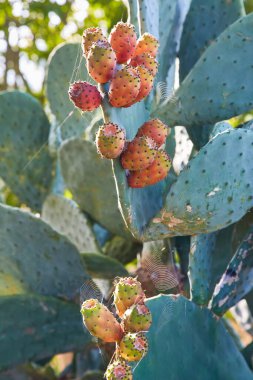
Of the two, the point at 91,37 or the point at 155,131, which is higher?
the point at 91,37

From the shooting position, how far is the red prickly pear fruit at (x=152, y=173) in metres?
1.93

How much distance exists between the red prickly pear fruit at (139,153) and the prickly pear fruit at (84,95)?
0.14 meters

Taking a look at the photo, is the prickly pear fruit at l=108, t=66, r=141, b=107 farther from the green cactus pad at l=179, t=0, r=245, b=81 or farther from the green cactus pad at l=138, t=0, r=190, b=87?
the green cactus pad at l=179, t=0, r=245, b=81

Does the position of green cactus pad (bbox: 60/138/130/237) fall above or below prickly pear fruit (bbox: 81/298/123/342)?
below

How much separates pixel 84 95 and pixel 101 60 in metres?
0.08

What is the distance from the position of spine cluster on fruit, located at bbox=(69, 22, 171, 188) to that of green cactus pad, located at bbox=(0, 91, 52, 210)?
1.17m

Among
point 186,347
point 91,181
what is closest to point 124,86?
point 186,347

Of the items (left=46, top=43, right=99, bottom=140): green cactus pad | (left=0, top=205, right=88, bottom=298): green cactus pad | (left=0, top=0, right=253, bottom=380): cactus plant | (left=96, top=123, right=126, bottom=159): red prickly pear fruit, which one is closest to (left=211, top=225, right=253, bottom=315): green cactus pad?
(left=0, top=0, right=253, bottom=380): cactus plant

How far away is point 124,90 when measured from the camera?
1761 mm

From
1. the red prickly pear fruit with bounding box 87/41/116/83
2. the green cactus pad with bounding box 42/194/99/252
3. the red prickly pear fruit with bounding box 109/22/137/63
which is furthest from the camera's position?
the green cactus pad with bounding box 42/194/99/252

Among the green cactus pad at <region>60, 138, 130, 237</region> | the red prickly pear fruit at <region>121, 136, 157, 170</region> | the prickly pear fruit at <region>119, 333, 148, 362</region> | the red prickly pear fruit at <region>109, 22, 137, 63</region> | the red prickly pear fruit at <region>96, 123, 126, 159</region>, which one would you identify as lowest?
the green cactus pad at <region>60, 138, 130, 237</region>

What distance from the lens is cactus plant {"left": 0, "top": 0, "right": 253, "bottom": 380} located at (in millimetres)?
1969

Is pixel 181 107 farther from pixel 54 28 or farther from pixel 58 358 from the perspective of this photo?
pixel 54 28

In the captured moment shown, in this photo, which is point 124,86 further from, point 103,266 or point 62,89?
point 62,89
